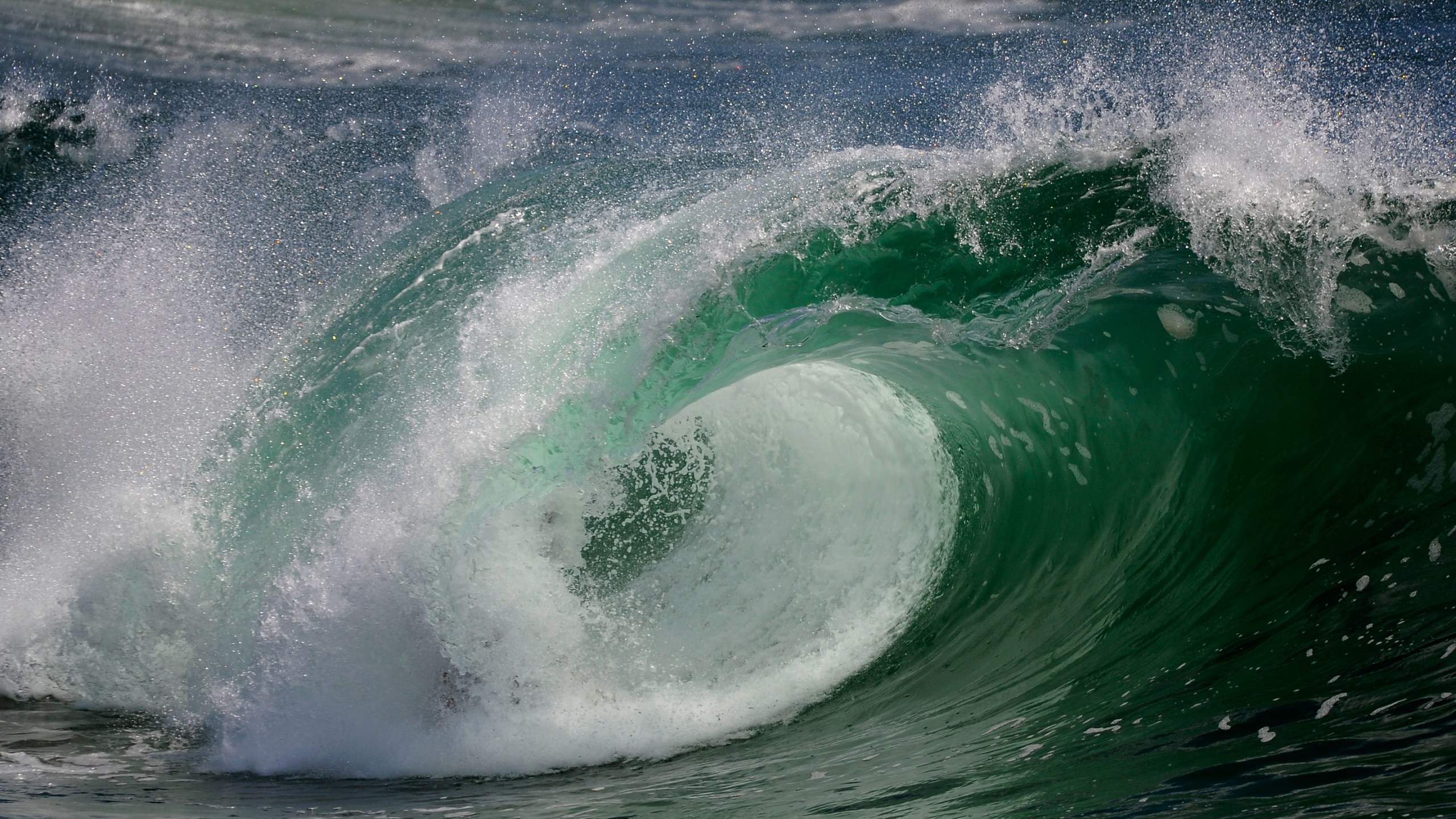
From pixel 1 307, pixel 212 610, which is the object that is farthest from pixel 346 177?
pixel 212 610

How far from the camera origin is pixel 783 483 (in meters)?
3.75

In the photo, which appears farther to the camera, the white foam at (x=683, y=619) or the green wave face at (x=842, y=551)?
the white foam at (x=683, y=619)

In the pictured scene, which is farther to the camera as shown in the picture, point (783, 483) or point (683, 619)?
point (783, 483)

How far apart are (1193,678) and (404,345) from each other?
2973mm

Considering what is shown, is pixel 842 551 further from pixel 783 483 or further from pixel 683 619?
pixel 683 619

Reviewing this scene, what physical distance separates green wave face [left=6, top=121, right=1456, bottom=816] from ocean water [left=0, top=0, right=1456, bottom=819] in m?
0.02

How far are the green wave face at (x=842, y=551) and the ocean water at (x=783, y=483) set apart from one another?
15 millimetres

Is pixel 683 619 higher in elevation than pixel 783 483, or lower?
lower

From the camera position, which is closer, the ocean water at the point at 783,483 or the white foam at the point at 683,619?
the ocean water at the point at 783,483

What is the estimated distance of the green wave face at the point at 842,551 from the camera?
9.26ft

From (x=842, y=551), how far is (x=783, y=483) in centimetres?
38

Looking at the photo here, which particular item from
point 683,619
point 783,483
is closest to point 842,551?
point 783,483

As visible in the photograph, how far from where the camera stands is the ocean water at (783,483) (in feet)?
9.31

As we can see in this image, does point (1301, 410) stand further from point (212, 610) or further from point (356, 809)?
point (212, 610)
